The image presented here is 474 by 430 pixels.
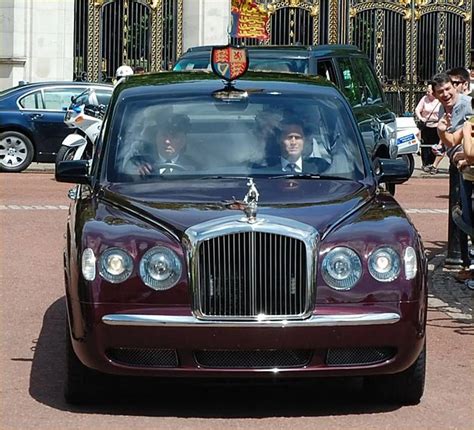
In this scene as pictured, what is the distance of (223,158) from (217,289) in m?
1.41

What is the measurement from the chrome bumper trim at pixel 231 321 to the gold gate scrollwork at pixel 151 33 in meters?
23.2

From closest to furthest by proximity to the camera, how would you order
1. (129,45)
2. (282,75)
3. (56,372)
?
(56,372), (282,75), (129,45)

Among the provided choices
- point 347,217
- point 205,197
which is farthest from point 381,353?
point 205,197

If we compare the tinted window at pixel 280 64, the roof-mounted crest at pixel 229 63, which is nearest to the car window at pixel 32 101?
the tinted window at pixel 280 64

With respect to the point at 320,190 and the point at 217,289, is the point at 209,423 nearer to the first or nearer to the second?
the point at 217,289

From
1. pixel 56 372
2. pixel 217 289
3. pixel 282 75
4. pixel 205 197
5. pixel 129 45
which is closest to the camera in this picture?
pixel 217 289

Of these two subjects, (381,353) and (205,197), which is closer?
(381,353)

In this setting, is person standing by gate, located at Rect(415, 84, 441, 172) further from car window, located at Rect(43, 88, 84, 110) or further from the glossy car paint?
the glossy car paint

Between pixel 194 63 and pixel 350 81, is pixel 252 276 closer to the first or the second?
pixel 350 81

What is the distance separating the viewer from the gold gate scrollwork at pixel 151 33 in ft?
98.2

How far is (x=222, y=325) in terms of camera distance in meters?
6.64

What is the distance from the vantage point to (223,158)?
26.0 feet

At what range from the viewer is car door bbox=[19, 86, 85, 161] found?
22469mm

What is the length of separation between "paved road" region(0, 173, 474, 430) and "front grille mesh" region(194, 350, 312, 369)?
28 cm
